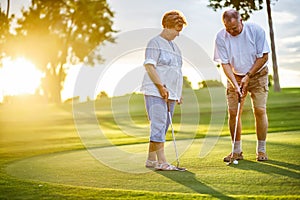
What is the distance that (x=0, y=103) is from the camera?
89.2 ft

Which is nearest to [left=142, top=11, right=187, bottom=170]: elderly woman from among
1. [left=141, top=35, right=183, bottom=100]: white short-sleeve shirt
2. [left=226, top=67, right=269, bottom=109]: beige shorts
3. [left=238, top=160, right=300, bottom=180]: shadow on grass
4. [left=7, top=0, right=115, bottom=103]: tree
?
[left=141, top=35, right=183, bottom=100]: white short-sleeve shirt

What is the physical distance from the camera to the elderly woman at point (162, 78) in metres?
4.86

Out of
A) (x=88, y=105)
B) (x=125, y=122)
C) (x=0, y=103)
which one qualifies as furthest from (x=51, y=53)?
(x=125, y=122)

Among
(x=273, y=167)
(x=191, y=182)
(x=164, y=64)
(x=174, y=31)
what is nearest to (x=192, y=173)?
(x=191, y=182)

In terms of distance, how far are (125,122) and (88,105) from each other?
16.3ft

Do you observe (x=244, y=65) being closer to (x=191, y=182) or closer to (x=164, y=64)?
(x=164, y=64)

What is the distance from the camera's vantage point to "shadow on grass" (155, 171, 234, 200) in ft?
11.9

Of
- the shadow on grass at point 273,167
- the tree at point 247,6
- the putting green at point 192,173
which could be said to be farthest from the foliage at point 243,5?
the shadow on grass at point 273,167

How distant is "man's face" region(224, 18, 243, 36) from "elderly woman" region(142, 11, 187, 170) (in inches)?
17.2

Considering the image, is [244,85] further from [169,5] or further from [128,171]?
[169,5]

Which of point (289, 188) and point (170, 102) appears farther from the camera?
point (170, 102)

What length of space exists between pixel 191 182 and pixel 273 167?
0.86 meters

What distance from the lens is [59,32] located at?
3444 cm

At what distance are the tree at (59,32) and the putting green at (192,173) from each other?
25986 millimetres
